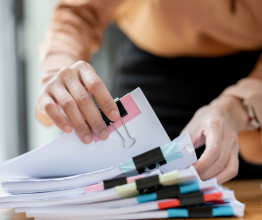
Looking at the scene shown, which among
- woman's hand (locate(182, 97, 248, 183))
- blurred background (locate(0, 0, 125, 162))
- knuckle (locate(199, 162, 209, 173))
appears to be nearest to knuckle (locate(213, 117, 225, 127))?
woman's hand (locate(182, 97, 248, 183))

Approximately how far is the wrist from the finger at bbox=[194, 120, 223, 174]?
81 millimetres

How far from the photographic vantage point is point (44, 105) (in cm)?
38

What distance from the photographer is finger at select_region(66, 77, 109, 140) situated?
36 centimetres

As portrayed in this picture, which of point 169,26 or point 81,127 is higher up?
point 169,26

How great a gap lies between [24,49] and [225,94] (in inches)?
59.9

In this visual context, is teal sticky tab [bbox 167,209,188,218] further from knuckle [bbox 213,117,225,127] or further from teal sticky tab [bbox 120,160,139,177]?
knuckle [bbox 213,117,225,127]

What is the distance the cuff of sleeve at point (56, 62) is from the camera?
604mm

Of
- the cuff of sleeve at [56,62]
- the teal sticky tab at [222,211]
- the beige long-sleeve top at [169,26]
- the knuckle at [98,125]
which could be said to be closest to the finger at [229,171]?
the teal sticky tab at [222,211]

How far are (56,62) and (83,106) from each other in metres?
0.29

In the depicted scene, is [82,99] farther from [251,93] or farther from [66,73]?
[251,93]

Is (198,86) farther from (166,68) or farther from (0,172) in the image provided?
(0,172)

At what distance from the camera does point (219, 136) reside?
433mm

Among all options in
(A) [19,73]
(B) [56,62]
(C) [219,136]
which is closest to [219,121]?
(C) [219,136]

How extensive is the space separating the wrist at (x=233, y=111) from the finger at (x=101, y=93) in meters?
0.28
